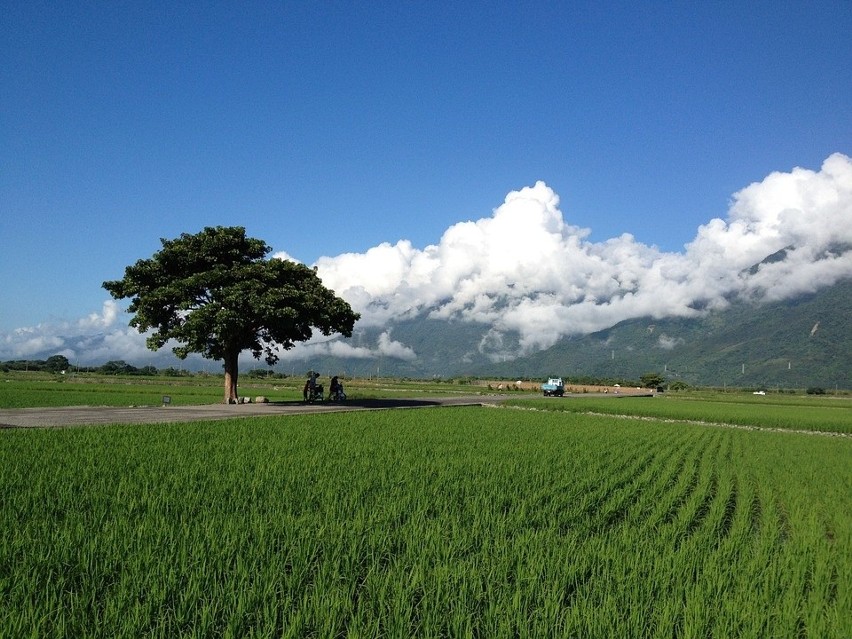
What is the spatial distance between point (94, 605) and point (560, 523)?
6052mm

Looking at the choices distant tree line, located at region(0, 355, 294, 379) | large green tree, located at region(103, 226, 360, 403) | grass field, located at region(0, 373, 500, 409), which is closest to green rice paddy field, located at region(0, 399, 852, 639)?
large green tree, located at region(103, 226, 360, 403)

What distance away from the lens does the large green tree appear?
28.3 meters

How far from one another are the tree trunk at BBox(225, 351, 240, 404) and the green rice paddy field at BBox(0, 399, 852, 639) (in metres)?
18.0

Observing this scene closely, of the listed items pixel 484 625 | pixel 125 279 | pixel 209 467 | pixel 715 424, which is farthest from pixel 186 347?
pixel 715 424

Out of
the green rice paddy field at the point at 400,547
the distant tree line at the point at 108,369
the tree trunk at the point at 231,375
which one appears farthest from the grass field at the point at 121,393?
the distant tree line at the point at 108,369

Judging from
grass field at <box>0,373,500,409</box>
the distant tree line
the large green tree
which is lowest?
grass field at <box>0,373,500,409</box>

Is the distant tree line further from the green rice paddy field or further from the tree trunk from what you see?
the green rice paddy field

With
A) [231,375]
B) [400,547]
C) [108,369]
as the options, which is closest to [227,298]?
[231,375]

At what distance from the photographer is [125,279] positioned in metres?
30.4

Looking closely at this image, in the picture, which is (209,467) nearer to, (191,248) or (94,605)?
(94,605)

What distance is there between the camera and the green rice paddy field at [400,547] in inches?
186

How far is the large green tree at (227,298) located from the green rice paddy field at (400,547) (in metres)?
15.3

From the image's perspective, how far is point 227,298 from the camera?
2788cm

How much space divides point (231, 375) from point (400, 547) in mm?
27770
